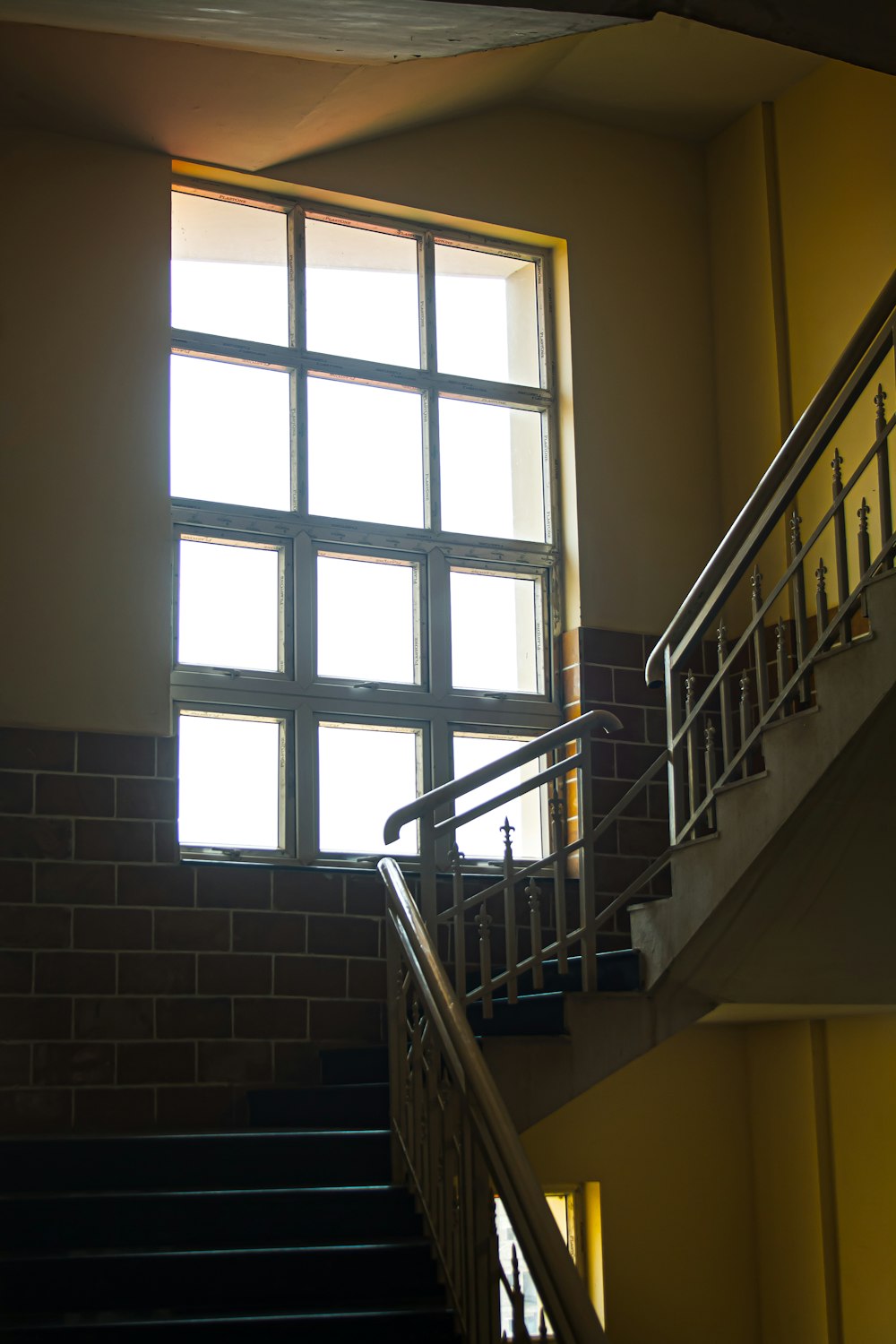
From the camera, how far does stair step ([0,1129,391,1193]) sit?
4.76 m

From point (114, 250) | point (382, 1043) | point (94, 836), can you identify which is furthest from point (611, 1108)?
point (114, 250)

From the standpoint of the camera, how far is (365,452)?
7.19m

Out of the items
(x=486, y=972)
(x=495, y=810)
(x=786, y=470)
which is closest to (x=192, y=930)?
(x=486, y=972)

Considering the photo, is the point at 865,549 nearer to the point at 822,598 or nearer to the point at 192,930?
the point at 822,598

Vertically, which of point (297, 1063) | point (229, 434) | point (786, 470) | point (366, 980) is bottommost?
point (297, 1063)

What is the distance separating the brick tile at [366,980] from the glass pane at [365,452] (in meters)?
2.06

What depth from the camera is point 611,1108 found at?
696cm

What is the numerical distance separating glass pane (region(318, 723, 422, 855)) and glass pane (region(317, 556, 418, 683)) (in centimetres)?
28

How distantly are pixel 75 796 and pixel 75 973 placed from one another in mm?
697

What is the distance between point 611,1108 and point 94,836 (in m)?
2.71

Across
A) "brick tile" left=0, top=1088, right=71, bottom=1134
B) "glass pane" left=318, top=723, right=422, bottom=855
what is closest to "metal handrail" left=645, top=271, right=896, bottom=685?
"glass pane" left=318, top=723, right=422, bottom=855

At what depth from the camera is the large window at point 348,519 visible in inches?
261

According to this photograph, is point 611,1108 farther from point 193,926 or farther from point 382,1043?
point 193,926

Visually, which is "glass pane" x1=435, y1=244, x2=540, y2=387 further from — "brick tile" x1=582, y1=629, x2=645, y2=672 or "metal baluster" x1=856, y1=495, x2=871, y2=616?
"metal baluster" x1=856, y1=495, x2=871, y2=616
